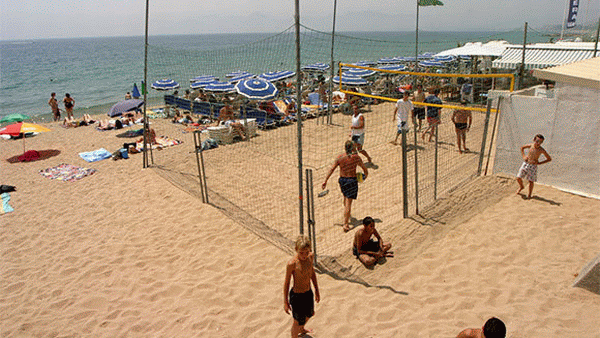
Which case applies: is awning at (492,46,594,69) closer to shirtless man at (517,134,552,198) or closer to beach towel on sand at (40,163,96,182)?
shirtless man at (517,134,552,198)

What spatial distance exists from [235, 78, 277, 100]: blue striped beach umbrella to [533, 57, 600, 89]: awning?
6.97 meters

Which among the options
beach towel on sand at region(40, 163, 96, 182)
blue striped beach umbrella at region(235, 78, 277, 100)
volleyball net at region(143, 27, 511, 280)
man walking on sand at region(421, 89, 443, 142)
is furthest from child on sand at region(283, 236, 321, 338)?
blue striped beach umbrella at region(235, 78, 277, 100)

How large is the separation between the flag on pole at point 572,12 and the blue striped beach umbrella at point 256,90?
19.3m

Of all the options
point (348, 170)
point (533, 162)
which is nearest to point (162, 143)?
point (348, 170)

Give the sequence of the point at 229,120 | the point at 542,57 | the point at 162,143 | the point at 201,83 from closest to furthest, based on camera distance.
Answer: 1. the point at 162,143
2. the point at 229,120
3. the point at 542,57
4. the point at 201,83

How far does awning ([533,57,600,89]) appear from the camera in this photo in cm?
548

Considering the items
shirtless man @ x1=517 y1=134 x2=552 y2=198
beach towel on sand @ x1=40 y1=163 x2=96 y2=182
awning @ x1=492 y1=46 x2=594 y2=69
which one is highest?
awning @ x1=492 y1=46 x2=594 y2=69

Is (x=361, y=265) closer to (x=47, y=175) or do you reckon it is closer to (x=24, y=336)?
(x=24, y=336)

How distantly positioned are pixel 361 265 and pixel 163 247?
2886 mm

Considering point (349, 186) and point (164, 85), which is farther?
point (164, 85)

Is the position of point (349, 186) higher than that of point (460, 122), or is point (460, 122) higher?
point (460, 122)

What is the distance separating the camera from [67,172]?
9172 millimetres

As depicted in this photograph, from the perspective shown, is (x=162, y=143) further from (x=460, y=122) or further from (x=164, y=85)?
(x=460, y=122)

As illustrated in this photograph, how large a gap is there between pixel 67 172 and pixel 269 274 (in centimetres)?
709
